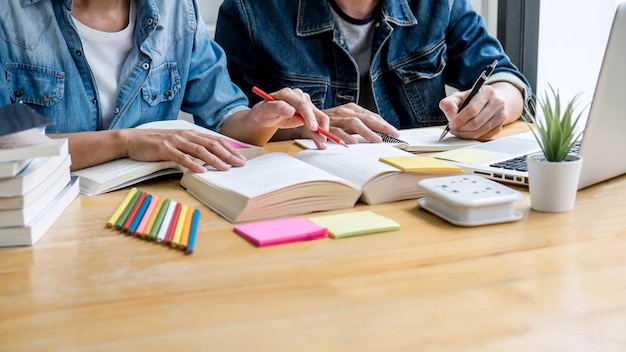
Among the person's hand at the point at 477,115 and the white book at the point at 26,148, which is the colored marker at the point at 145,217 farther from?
the person's hand at the point at 477,115

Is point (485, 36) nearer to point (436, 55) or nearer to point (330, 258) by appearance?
point (436, 55)

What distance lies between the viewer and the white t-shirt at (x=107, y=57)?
1.54 metres

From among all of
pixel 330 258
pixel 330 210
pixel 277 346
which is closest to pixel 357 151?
pixel 330 210

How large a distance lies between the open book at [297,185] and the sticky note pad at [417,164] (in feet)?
0.04

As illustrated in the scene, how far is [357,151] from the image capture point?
1.25 m

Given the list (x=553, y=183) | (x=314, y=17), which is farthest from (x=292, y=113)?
(x=314, y=17)

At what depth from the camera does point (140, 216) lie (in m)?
0.99

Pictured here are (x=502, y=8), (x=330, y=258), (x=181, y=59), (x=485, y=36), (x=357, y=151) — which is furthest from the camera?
(x=502, y=8)

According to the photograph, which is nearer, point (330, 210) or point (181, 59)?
point (330, 210)

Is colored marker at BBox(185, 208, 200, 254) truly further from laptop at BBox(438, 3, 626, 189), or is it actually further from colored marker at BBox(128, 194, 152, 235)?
laptop at BBox(438, 3, 626, 189)

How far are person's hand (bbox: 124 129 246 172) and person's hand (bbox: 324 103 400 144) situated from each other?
26 centimetres

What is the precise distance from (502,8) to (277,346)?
2.41m

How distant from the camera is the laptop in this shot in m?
1.00

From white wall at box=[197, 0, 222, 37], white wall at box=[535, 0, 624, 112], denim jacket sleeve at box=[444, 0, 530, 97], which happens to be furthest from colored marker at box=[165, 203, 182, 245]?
white wall at box=[535, 0, 624, 112]
